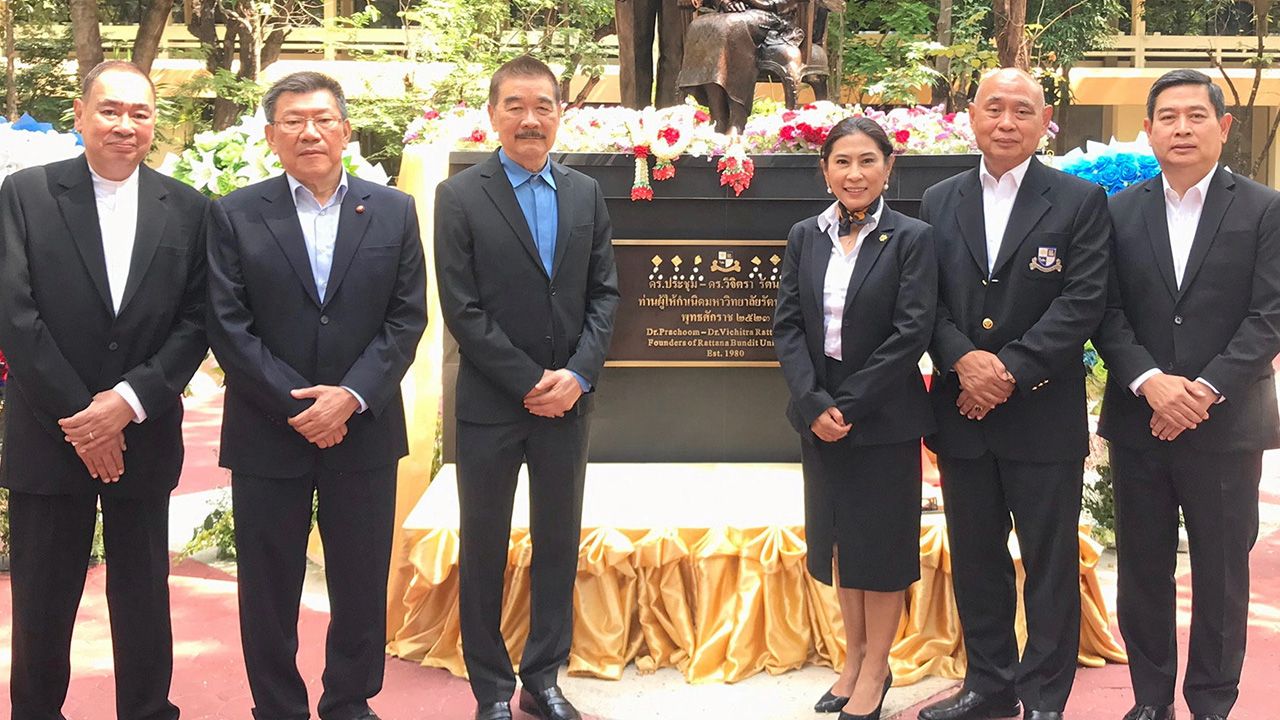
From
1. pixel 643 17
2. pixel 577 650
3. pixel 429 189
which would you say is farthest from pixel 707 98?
pixel 577 650

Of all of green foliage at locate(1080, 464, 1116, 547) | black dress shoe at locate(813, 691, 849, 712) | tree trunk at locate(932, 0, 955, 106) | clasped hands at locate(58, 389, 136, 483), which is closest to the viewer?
clasped hands at locate(58, 389, 136, 483)

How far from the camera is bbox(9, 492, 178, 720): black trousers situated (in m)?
3.58

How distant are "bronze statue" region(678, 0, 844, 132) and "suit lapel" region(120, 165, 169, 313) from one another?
2.57 meters

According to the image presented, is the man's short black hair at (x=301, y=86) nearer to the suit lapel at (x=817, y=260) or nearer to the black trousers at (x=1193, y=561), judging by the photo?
the suit lapel at (x=817, y=260)

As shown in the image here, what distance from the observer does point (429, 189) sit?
5.53m

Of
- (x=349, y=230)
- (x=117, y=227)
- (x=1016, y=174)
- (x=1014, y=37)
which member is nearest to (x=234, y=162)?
(x=117, y=227)

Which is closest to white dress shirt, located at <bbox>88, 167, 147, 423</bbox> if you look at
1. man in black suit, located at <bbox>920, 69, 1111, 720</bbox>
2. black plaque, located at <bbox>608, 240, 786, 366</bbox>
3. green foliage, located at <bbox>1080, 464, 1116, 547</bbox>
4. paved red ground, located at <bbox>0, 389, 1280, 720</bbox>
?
paved red ground, located at <bbox>0, 389, 1280, 720</bbox>

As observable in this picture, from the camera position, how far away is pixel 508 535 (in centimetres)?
397

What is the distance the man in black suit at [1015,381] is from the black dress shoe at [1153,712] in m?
0.22

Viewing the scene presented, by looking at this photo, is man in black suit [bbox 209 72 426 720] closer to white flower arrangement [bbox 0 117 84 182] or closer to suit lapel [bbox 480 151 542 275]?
suit lapel [bbox 480 151 542 275]

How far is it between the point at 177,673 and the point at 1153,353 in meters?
3.26

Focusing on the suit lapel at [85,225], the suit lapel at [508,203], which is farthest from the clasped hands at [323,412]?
the suit lapel at [508,203]

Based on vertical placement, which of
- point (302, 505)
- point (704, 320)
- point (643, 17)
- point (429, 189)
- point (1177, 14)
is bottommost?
point (302, 505)

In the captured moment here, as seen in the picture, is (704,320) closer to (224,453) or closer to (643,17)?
(643,17)
